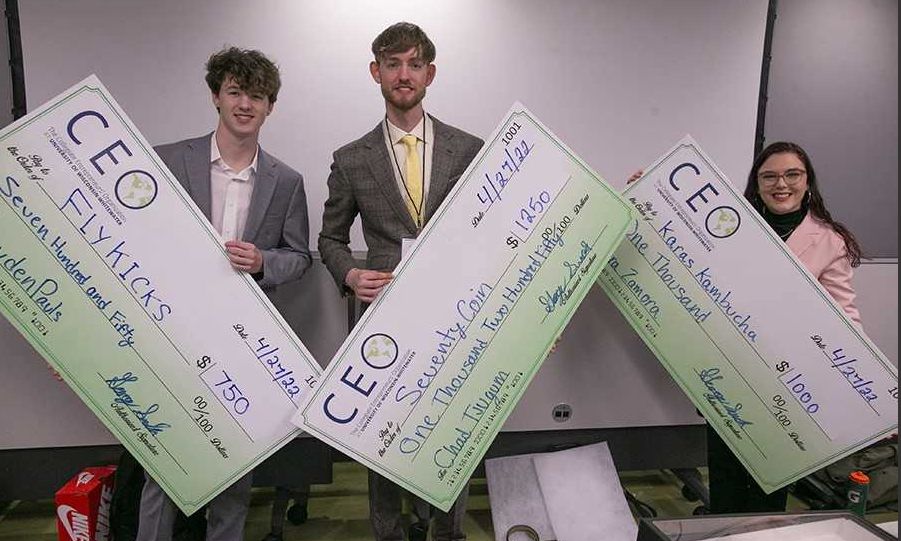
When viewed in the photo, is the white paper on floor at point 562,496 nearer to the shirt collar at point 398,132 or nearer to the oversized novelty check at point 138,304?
the oversized novelty check at point 138,304

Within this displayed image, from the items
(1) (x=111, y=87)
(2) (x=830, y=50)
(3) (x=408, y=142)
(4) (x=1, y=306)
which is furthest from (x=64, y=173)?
(2) (x=830, y=50)

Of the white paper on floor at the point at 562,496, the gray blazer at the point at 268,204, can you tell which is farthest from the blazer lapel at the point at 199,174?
the white paper on floor at the point at 562,496

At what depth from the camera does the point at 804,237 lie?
1535mm

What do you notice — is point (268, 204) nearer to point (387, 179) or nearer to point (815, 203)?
point (387, 179)

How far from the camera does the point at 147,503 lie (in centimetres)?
144

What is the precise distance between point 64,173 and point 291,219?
51cm

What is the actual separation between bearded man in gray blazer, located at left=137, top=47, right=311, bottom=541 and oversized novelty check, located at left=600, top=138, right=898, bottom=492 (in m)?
0.95

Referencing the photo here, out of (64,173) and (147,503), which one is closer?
(64,173)

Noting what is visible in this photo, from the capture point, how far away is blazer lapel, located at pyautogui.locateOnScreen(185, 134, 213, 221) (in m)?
1.37

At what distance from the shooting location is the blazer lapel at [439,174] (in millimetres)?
1427

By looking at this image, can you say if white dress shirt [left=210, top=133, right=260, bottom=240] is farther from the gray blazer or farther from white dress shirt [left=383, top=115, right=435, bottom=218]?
white dress shirt [left=383, top=115, right=435, bottom=218]

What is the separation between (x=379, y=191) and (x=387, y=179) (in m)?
Answer: 0.04

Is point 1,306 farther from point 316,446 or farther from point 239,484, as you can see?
point 316,446

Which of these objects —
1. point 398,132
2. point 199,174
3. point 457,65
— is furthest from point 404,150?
point 457,65
